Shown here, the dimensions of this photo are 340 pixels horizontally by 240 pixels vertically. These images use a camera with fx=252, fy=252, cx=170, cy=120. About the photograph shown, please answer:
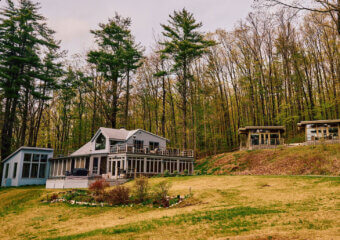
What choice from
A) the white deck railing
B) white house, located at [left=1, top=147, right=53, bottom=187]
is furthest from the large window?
the white deck railing

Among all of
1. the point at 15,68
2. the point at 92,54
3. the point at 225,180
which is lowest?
the point at 225,180

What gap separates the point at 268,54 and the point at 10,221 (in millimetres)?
43200

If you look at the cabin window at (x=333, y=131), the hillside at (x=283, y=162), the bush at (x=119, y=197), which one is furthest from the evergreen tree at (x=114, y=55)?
the cabin window at (x=333, y=131)

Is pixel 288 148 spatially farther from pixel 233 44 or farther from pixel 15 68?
pixel 15 68

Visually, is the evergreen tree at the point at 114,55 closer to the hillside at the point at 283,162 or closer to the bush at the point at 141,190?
the hillside at the point at 283,162

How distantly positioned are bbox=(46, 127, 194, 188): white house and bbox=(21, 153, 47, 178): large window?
1309 millimetres

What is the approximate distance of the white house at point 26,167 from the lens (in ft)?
104

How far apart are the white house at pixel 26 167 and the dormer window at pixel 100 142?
796cm

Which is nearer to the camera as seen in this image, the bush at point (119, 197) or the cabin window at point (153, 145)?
the bush at point (119, 197)

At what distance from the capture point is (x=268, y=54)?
4412 centimetres

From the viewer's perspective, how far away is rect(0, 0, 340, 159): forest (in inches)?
1399

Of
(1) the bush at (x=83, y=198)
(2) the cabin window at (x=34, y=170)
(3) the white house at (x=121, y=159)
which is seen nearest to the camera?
(1) the bush at (x=83, y=198)

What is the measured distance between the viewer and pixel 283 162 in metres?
28.0

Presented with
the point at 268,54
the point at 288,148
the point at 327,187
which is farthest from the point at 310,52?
the point at 327,187
